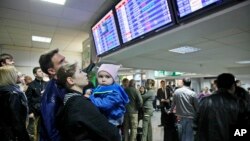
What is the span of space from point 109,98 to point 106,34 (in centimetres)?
184

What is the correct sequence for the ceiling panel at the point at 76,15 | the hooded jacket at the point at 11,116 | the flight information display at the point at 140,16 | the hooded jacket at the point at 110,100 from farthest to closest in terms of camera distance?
the ceiling panel at the point at 76,15, the flight information display at the point at 140,16, the hooded jacket at the point at 11,116, the hooded jacket at the point at 110,100

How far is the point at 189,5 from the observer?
1840 mm

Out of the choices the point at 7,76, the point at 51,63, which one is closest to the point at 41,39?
the point at 7,76

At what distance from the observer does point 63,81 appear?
51.0 inches

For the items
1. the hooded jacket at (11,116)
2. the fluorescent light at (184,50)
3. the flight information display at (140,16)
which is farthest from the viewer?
the fluorescent light at (184,50)

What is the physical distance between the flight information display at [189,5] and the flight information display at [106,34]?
1.21m

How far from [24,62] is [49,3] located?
4.05 metres

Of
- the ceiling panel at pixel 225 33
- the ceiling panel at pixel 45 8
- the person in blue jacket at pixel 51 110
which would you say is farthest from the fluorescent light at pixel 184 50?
the person in blue jacket at pixel 51 110

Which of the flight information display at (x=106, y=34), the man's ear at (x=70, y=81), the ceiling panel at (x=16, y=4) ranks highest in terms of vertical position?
the ceiling panel at (x=16, y=4)

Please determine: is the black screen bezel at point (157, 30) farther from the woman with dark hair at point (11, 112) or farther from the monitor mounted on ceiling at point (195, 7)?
the woman with dark hair at point (11, 112)

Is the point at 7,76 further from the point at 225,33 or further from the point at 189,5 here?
the point at 225,33

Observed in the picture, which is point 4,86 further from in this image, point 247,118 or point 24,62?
point 24,62

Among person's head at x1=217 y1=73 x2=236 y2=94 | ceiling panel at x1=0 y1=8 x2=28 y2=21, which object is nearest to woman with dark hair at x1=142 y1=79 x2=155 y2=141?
person's head at x1=217 y1=73 x2=236 y2=94

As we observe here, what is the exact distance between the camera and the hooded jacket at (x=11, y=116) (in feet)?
6.41
